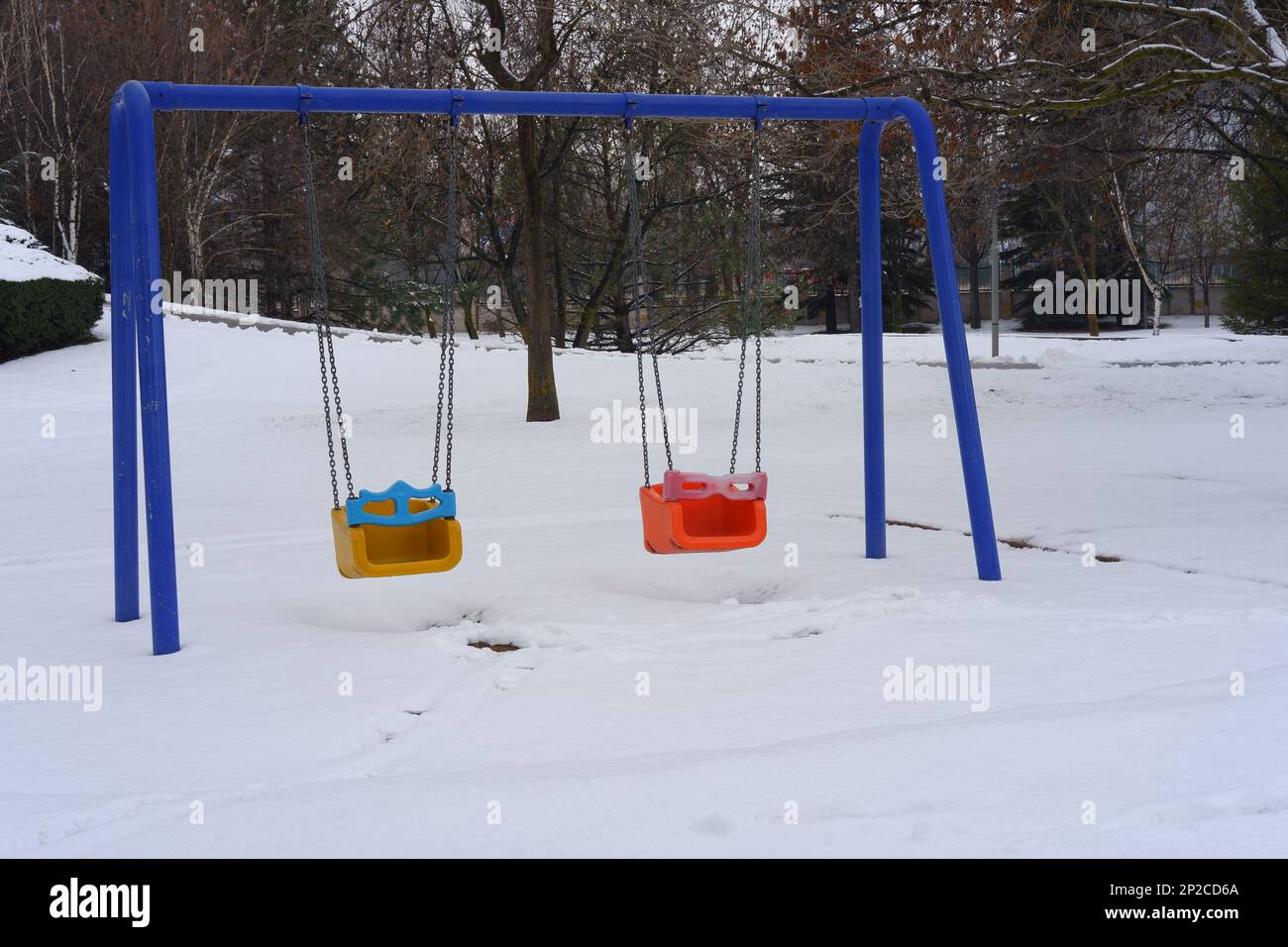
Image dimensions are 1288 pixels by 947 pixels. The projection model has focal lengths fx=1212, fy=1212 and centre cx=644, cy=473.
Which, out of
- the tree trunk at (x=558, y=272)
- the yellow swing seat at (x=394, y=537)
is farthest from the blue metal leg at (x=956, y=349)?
the tree trunk at (x=558, y=272)

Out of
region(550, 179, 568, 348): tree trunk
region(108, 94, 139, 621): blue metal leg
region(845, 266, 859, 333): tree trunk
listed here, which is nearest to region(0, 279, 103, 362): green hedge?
region(550, 179, 568, 348): tree trunk

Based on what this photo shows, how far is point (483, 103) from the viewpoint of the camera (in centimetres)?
523

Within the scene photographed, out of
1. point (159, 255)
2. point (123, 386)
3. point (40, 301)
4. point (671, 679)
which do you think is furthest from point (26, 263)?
point (671, 679)

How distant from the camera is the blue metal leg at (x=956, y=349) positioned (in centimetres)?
564

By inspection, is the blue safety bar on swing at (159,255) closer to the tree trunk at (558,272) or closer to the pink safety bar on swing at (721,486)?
the pink safety bar on swing at (721,486)

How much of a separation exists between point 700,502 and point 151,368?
7.97 ft

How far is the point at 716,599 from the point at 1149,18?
732 cm

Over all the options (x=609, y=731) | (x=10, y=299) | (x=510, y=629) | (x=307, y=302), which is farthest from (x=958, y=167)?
(x=307, y=302)

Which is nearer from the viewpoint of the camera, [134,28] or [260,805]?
[260,805]

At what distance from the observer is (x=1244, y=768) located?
125 inches

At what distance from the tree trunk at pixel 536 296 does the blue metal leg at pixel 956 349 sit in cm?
762

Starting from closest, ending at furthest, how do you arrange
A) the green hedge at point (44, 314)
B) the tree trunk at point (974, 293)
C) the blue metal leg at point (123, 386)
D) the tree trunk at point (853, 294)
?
the blue metal leg at point (123, 386), the green hedge at point (44, 314), the tree trunk at point (974, 293), the tree trunk at point (853, 294)

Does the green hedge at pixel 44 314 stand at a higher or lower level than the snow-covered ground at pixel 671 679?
higher
